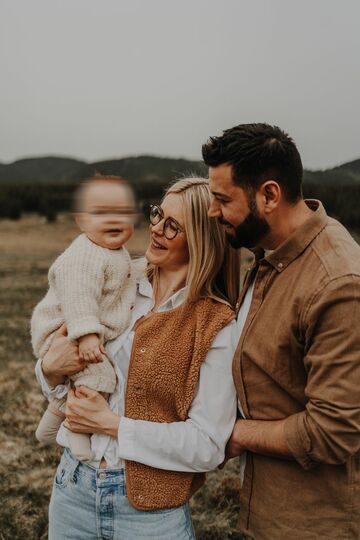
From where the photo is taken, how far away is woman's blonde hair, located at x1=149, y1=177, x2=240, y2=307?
2025mm

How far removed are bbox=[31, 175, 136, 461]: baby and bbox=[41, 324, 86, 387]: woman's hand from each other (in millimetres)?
36

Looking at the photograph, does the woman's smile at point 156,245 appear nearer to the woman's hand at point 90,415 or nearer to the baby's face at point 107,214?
the baby's face at point 107,214

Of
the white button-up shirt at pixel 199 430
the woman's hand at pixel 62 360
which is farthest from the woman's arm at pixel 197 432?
the woman's hand at pixel 62 360

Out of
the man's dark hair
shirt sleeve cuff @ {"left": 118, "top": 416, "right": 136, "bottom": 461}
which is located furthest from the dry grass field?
shirt sleeve cuff @ {"left": 118, "top": 416, "right": 136, "bottom": 461}

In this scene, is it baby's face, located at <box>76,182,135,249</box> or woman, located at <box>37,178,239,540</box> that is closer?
woman, located at <box>37,178,239,540</box>

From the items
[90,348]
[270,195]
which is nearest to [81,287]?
[90,348]

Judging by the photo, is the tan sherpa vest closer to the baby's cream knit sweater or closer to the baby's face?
the baby's cream knit sweater

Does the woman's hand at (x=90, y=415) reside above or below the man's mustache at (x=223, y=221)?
below

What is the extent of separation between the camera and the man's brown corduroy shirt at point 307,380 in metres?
1.69

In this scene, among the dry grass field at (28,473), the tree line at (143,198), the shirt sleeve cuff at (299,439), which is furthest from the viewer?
the dry grass field at (28,473)

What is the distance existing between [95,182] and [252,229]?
61 cm

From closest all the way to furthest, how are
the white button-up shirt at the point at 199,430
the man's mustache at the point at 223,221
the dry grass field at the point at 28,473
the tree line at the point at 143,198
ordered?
the white button-up shirt at the point at 199,430 → the man's mustache at the point at 223,221 → the tree line at the point at 143,198 → the dry grass field at the point at 28,473

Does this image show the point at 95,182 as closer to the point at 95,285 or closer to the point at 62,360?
the point at 95,285

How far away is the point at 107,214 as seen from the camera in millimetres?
2088
